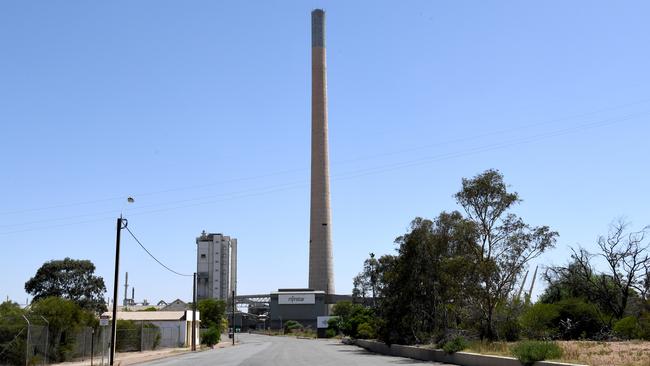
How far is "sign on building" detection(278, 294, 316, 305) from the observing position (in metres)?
153

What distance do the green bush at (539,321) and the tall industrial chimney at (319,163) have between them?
58.6 meters

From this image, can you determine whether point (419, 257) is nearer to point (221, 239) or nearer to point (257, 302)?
point (221, 239)

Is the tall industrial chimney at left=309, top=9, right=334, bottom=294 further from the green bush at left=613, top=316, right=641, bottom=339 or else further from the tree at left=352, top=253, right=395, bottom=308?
the green bush at left=613, top=316, right=641, bottom=339

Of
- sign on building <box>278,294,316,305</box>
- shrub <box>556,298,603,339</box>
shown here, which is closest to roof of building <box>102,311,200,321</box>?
shrub <box>556,298,603,339</box>

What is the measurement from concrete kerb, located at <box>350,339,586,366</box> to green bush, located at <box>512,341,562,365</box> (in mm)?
305

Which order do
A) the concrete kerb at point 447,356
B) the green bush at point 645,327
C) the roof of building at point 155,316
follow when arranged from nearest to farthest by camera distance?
the concrete kerb at point 447,356, the green bush at point 645,327, the roof of building at point 155,316

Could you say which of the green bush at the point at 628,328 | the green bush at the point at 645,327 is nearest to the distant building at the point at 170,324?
the green bush at the point at 628,328

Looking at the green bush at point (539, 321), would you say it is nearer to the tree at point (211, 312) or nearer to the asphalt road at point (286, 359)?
the asphalt road at point (286, 359)

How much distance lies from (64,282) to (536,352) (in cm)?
8194

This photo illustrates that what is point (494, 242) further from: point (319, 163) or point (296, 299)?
point (296, 299)

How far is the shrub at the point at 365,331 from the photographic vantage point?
2918 inches

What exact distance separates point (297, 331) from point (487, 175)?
106m

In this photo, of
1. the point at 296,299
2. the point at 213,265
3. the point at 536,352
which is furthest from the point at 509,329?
the point at 296,299

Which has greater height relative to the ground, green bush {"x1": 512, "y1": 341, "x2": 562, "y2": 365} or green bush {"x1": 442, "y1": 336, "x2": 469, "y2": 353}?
green bush {"x1": 512, "y1": 341, "x2": 562, "y2": 365}
